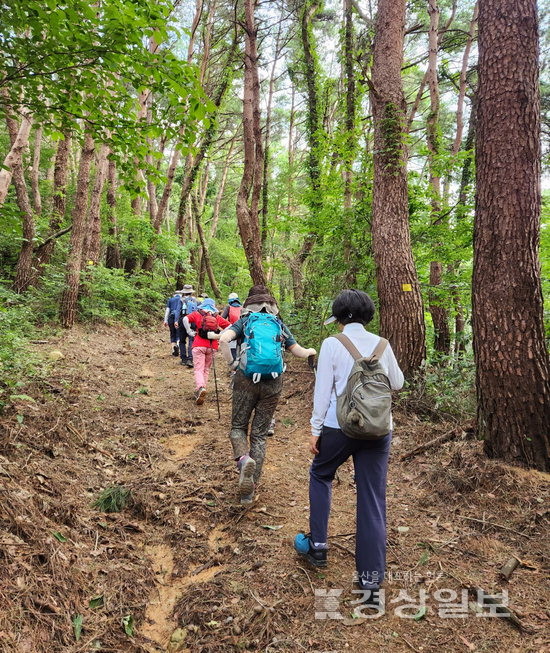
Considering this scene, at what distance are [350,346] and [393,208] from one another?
5082 mm

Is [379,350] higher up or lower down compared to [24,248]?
lower down

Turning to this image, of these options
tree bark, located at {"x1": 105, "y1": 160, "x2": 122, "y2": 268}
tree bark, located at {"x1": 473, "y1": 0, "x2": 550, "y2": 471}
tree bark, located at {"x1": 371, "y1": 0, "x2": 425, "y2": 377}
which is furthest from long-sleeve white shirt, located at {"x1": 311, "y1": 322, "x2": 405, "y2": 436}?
tree bark, located at {"x1": 105, "y1": 160, "x2": 122, "y2": 268}

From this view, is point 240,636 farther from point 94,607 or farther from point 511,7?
point 511,7

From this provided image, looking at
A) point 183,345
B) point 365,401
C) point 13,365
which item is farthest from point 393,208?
point 13,365

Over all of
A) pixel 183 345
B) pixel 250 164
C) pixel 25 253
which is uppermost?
pixel 250 164

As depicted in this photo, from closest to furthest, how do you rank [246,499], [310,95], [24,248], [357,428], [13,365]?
[357,428], [246,499], [13,365], [24,248], [310,95]

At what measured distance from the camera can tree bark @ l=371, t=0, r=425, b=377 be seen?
6.82 m

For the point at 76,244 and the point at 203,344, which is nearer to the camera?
the point at 203,344

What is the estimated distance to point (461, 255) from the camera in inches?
342

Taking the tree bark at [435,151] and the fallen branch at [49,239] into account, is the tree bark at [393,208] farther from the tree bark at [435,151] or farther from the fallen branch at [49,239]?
the fallen branch at [49,239]

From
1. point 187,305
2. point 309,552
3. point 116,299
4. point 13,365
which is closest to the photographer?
point 309,552

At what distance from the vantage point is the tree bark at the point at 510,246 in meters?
4.18

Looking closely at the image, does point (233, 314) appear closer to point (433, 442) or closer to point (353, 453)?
point (433, 442)

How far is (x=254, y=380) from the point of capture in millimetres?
4121
